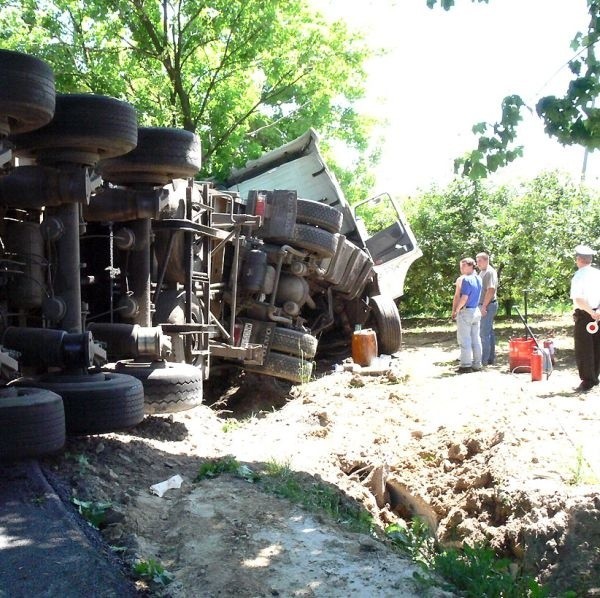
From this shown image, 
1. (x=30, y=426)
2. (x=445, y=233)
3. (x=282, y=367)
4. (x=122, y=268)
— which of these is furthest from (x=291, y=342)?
(x=445, y=233)

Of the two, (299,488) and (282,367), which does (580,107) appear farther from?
(282,367)

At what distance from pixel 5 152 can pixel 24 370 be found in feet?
5.43

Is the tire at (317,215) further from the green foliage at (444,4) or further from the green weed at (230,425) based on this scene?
the green foliage at (444,4)

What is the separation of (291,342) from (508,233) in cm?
1199

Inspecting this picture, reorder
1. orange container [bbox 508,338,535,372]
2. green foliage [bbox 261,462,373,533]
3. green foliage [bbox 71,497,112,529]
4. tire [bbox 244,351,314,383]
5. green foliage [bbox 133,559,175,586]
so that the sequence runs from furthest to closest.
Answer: orange container [bbox 508,338,535,372] → tire [bbox 244,351,314,383] → green foliage [bbox 261,462,373,533] → green foliage [bbox 71,497,112,529] → green foliage [bbox 133,559,175,586]

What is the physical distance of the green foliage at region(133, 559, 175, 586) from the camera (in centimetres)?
387

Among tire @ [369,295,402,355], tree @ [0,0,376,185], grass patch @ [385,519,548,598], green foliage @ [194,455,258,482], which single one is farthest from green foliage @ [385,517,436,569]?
tree @ [0,0,376,185]

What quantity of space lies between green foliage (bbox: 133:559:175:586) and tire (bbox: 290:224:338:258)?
6514 mm

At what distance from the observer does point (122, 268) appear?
765cm

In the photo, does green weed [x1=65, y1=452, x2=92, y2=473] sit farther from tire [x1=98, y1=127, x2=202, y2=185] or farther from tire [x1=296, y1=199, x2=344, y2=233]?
tire [x1=296, y1=199, x2=344, y2=233]

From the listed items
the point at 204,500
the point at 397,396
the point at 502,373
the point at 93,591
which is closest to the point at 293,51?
the point at 502,373

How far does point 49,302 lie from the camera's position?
6.25 meters

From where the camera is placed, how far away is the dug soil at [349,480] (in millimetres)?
4309

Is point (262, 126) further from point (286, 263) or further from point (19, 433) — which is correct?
point (19, 433)
